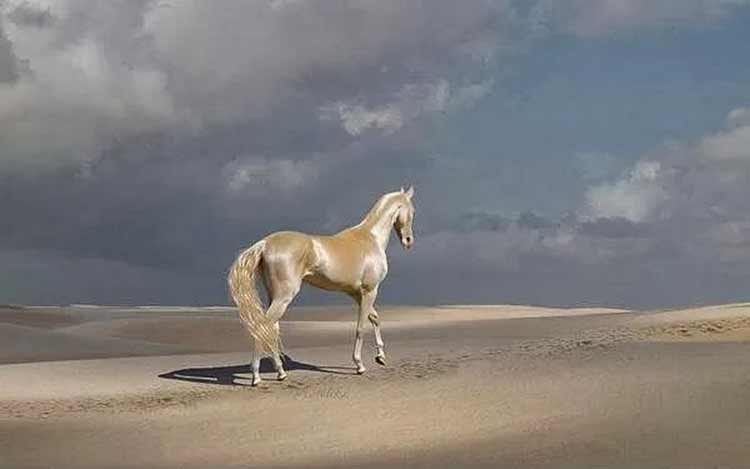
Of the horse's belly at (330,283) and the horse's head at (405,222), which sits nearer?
the horse's belly at (330,283)

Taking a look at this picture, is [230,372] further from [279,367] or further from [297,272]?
[297,272]

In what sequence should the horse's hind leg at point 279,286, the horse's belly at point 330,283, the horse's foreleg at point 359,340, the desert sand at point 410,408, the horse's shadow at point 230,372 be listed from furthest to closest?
1. the horse's shadow at point 230,372
2. the horse's foreleg at point 359,340
3. the horse's belly at point 330,283
4. the horse's hind leg at point 279,286
5. the desert sand at point 410,408

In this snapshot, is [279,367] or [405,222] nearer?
[279,367]

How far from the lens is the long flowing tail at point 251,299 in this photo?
514 inches

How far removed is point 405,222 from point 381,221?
430 millimetres

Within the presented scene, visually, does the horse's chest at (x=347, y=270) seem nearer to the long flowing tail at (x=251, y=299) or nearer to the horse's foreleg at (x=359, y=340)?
the horse's foreleg at (x=359, y=340)

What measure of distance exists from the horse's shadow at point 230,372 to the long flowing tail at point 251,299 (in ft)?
3.53

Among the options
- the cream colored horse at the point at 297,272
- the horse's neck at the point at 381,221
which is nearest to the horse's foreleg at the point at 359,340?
the cream colored horse at the point at 297,272

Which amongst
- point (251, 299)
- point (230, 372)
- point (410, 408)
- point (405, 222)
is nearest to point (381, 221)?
point (405, 222)

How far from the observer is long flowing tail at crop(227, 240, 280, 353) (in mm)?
13062

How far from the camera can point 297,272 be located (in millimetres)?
13133

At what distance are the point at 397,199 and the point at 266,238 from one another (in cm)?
238

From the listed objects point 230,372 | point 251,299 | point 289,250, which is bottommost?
point 230,372

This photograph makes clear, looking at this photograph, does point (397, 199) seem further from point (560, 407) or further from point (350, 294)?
point (560, 407)
